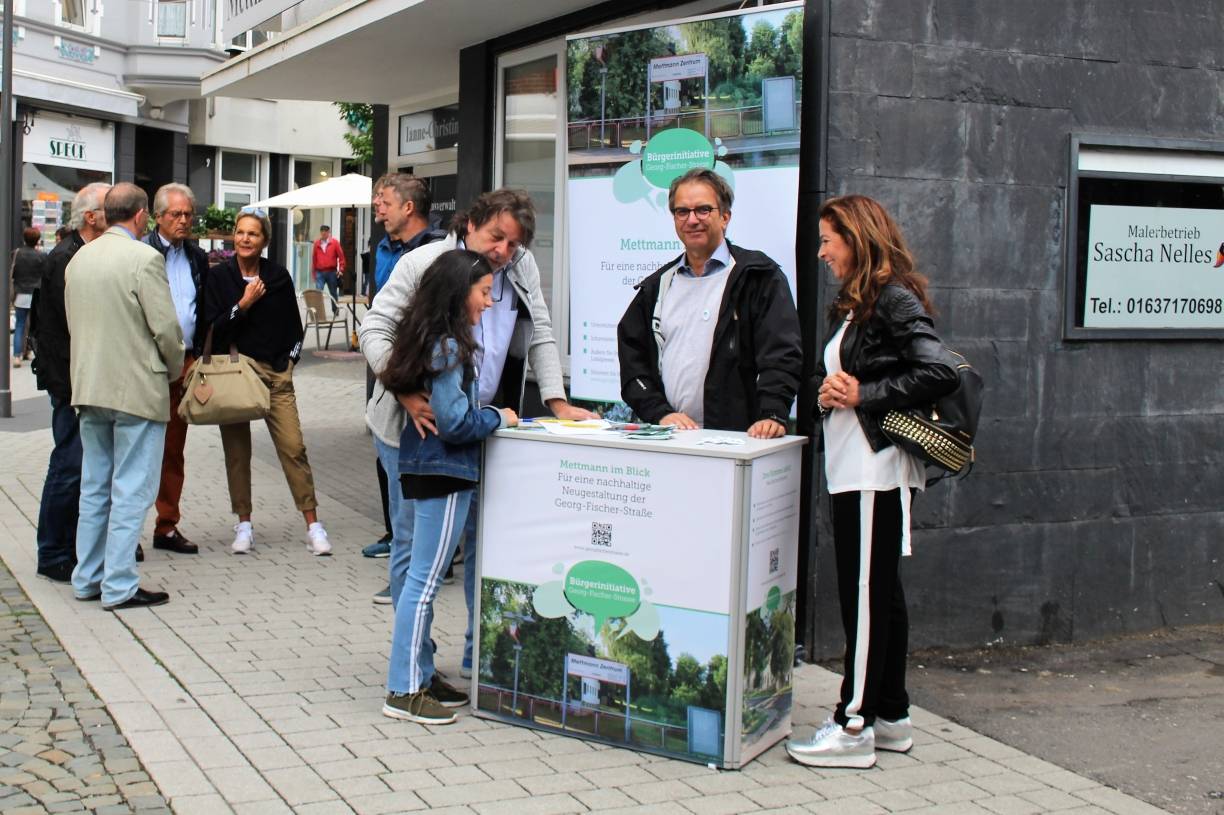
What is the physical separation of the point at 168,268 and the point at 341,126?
94.4 feet

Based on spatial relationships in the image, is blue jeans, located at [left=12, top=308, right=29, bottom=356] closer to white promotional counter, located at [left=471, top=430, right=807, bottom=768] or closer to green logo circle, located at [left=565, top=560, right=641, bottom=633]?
white promotional counter, located at [left=471, top=430, right=807, bottom=768]

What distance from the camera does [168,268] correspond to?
771cm

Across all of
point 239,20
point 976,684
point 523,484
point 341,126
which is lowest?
point 976,684

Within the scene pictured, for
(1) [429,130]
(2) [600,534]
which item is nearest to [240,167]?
(1) [429,130]

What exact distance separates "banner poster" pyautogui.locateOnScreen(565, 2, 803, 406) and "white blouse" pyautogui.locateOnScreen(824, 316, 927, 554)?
1038 millimetres

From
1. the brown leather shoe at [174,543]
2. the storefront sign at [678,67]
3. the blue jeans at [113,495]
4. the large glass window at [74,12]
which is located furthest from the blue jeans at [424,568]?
the large glass window at [74,12]

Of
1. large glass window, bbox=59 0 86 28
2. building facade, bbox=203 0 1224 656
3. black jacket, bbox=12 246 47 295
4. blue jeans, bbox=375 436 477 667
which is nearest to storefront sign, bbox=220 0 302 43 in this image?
building facade, bbox=203 0 1224 656

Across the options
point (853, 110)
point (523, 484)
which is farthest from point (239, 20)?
point (523, 484)

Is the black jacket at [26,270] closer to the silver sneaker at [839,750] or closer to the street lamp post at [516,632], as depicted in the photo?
the street lamp post at [516,632]

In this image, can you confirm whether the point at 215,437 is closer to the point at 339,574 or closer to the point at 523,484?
the point at 339,574

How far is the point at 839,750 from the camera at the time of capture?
4656 millimetres

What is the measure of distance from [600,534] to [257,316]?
12.4ft

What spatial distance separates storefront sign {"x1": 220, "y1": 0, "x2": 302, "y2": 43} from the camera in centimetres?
1045

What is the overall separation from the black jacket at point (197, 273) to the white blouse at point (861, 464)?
4.16m
